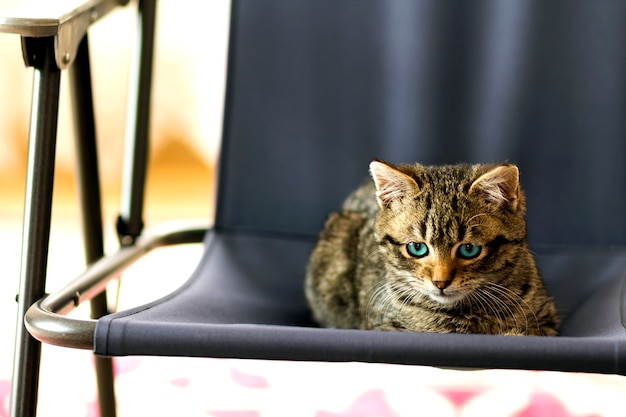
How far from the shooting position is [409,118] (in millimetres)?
1762

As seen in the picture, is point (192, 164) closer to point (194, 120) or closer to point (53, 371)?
point (194, 120)

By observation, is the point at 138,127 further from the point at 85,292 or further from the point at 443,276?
the point at 443,276

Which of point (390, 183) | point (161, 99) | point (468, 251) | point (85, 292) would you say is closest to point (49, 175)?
point (85, 292)

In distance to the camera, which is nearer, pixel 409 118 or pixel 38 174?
pixel 38 174

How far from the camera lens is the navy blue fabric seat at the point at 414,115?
1.69 meters

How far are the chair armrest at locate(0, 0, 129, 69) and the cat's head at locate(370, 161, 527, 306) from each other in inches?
20.3

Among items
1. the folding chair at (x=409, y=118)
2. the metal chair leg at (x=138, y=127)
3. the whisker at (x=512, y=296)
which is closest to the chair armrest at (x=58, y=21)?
the metal chair leg at (x=138, y=127)

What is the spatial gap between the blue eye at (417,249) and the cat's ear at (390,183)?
0.28ft

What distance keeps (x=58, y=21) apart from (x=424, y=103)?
840 mm

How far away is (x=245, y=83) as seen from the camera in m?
1.79

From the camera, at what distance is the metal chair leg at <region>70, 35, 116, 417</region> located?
1.46m

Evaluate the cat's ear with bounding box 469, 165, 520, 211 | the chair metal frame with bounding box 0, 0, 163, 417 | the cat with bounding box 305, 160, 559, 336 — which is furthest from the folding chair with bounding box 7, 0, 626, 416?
the cat's ear with bounding box 469, 165, 520, 211

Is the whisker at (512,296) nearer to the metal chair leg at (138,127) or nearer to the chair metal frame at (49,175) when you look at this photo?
the chair metal frame at (49,175)

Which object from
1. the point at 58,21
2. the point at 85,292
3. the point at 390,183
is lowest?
the point at 85,292
